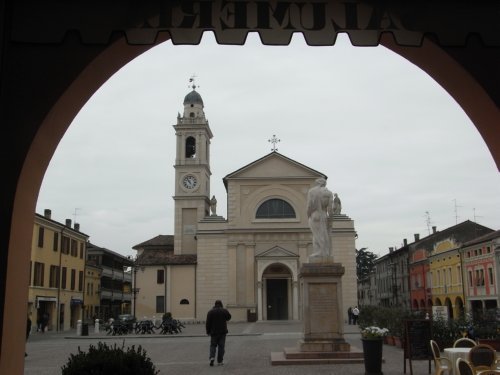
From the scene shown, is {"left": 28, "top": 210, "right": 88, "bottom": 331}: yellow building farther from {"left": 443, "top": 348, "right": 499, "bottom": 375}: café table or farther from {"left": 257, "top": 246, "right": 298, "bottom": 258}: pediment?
{"left": 443, "top": 348, "right": 499, "bottom": 375}: café table

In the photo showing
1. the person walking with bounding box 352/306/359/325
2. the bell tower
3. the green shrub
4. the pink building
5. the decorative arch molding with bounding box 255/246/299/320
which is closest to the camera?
the green shrub

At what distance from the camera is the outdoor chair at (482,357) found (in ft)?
26.2

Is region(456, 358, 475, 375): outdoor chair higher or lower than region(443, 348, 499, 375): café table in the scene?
higher

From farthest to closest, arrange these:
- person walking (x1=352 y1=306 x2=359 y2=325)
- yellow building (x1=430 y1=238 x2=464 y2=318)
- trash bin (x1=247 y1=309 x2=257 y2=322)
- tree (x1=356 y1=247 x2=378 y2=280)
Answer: tree (x1=356 y1=247 x2=378 y2=280)
yellow building (x1=430 y1=238 x2=464 y2=318)
trash bin (x1=247 y1=309 x2=257 y2=322)
person walking (x1=352 y1=306 x2=359 y2=325)

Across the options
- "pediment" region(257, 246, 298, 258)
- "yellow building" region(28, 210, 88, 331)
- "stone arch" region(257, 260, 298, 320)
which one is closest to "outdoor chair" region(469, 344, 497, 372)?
"yellow building" region(28, 210, 88, 331)

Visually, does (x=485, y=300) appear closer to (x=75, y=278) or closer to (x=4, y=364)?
(x=75, y=278)

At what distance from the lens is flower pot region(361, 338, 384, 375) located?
1146 cm

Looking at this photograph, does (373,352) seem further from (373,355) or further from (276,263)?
(276,263)

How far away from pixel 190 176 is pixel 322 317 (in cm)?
3876

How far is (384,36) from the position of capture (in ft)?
16.0

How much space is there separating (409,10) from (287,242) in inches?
1623

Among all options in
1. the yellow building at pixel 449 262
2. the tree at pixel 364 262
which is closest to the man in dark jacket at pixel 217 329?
the yellow building at pixel 449 262

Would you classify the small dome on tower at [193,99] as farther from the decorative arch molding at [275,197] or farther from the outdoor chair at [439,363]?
the outdoor chair at [439,363]

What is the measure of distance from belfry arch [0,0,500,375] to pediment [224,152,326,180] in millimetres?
42155
